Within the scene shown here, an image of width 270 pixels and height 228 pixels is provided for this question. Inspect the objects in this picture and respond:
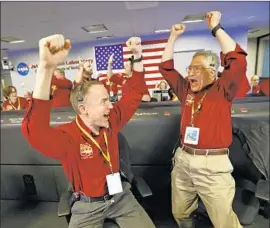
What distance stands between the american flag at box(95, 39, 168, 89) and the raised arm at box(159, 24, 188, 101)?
61 millimetres

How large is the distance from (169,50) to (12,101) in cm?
121

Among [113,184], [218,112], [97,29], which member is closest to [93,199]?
[113,184]

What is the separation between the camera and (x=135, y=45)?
3.96 feet

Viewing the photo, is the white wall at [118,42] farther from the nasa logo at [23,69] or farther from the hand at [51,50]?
the hand at [51,50]

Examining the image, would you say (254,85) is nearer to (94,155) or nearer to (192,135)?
(192,135)

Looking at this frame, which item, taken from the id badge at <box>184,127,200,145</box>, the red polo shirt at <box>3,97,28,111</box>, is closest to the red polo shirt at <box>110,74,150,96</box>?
the id badge at <box>184,127,200,145</box>

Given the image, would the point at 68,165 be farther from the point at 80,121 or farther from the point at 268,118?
the point at 268,118

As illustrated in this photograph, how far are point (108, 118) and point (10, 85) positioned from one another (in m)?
0.68

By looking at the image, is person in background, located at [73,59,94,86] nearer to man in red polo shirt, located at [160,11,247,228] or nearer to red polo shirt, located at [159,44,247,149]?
man in red polo shirt, located at [160,11,247,228]

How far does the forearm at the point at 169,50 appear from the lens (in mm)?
1257

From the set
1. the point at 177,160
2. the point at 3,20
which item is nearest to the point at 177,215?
the point at 177,160

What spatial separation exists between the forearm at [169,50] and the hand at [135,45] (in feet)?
0.53

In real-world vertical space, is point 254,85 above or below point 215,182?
above

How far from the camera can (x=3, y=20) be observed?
348 cm
